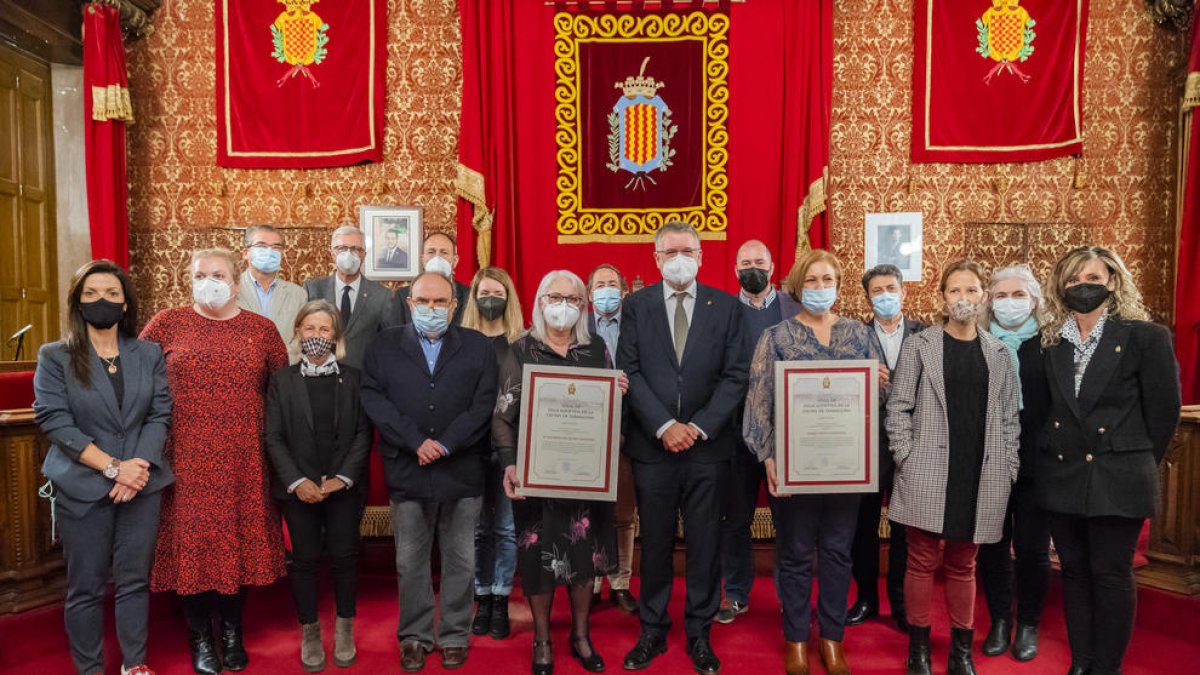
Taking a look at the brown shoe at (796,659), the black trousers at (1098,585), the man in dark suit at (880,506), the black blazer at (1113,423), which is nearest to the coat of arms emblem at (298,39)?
the man in dark suit at (880,506)

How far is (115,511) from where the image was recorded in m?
2.95

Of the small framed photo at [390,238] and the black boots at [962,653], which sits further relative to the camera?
the small framed photo at [390,238]

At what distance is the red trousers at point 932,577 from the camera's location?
3.01 meters

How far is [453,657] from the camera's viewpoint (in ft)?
10.7

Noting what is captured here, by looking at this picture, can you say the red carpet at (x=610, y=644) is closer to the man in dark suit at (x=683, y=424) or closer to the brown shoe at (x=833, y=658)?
the brown shoe at (x=833, y=658)

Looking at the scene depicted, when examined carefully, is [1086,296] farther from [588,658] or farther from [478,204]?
[478,204]

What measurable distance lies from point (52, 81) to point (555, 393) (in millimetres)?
6105

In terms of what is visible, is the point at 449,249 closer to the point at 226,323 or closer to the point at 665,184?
the point at 226,323

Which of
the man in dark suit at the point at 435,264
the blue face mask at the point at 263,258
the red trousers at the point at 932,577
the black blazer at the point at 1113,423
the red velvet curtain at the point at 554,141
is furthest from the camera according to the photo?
the red velvet curtain at the point at 554,141

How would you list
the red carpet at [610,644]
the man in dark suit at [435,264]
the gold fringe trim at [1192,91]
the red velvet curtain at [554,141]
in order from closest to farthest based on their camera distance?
the red carpet at [610,644] < the man in dark suit at [435,264] < the gold fringe trim at [1192,91] < the red velvet curtain at [554,141]

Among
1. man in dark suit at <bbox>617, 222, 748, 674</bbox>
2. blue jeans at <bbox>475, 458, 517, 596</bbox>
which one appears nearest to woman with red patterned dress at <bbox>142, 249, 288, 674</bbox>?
blue jeans at <bbox>475, 458, 517, 596</bbox>

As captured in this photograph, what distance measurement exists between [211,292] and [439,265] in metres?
1.48

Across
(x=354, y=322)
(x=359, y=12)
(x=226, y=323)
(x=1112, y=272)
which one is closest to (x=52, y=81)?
(x=359, y=12)

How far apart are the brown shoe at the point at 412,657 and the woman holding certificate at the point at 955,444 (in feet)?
7.11
